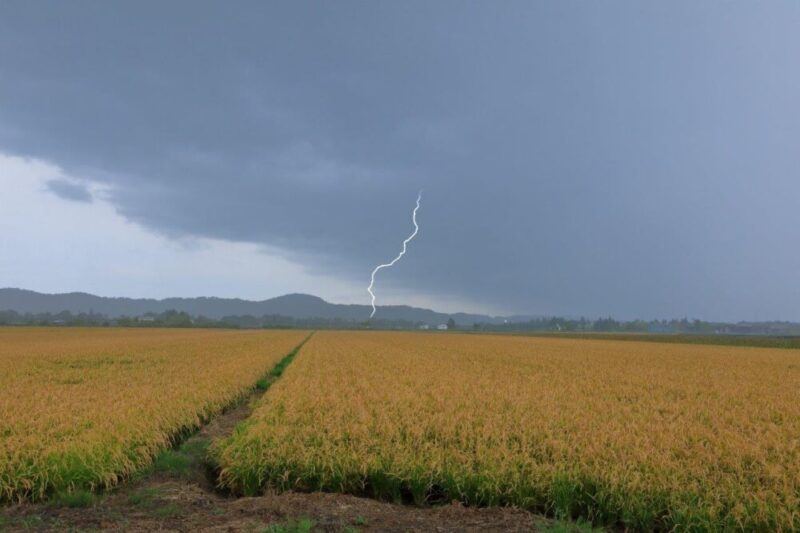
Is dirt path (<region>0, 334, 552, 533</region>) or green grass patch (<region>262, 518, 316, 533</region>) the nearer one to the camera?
green grass patch (<region>262, 518, 316, 533</region>)

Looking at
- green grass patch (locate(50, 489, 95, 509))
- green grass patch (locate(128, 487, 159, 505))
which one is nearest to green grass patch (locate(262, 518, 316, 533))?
green grass patch (locate(128, 487, 159, 505))

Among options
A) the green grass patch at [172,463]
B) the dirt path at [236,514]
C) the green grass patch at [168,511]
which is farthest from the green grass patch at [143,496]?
the green grass patch at [172,463]

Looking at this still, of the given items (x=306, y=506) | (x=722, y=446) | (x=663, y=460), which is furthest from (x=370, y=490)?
(x=722, y=446)

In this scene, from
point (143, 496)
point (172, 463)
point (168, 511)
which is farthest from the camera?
point (172, 463)

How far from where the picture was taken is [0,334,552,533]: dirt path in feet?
22.5

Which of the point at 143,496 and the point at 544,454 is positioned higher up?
the point at 544,454

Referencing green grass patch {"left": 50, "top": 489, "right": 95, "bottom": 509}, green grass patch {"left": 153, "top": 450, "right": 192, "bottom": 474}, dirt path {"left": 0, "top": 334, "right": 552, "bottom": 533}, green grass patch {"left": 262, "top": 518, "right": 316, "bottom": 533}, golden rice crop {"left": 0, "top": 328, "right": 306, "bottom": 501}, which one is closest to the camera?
green grass patch {"left": 262, "top": 518, "right": 316, "bottom": 533}

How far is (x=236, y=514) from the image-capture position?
24.0ft

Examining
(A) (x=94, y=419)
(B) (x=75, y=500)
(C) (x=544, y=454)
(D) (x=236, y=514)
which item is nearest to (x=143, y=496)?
(B) (x=75, y=500)

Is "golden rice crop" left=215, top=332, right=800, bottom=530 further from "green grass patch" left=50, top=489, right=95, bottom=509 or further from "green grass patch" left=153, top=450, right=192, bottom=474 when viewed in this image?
"green grass patch" left=50, top=489, right=95, bottom=509

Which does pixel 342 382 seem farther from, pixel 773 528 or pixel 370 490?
pixel 773 528

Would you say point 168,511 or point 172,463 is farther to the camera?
point 172,463

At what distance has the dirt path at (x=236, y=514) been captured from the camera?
684 cm

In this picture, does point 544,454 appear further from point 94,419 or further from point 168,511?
point 94,419
